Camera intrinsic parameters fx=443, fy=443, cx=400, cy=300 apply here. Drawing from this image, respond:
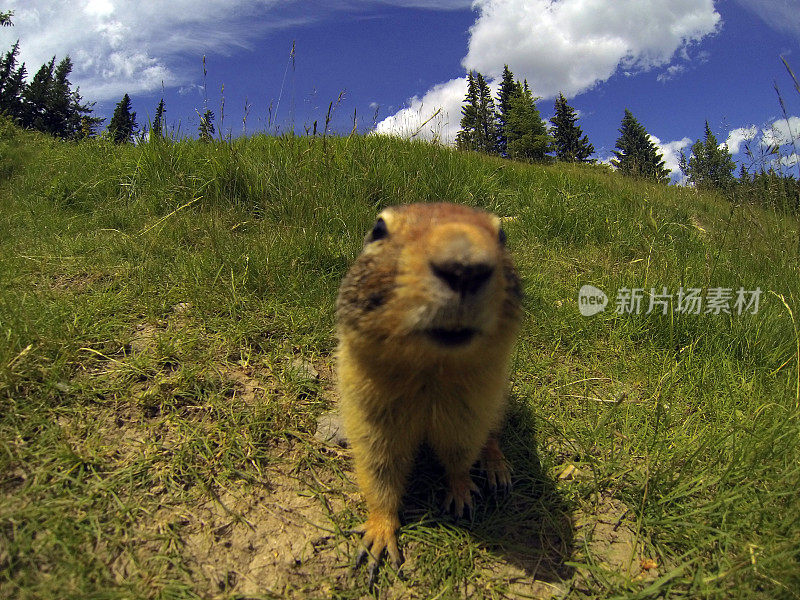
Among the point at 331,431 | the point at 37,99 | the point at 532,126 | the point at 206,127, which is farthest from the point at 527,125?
the point at 37,99

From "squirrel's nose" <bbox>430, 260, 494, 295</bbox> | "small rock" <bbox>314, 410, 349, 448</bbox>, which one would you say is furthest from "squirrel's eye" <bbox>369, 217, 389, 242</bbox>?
"small rock" <bbox>314, 410, 349, 448</bbox>

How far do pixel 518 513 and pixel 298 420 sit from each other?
1.44 m

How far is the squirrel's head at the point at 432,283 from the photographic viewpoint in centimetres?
149

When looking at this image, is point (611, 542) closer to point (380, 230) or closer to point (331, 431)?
point (331, 431)

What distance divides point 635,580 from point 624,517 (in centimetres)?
39

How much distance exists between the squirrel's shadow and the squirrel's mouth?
126cm

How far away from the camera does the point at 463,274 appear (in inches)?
57.9

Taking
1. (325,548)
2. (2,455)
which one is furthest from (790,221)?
(2,455)

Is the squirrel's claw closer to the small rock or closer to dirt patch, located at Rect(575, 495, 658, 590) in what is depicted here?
the small rock

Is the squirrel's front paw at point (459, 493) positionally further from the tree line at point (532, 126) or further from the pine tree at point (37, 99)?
the pine tree at point (37, 99)

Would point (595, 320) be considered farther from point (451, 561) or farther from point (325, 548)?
point (325, 548)

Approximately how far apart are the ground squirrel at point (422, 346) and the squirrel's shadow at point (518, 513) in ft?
0.37

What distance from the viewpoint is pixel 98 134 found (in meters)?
7.60

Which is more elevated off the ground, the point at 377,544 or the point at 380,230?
the point at 380,230
